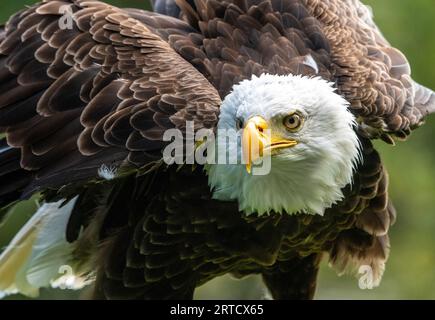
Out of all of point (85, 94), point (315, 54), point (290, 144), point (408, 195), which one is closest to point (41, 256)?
point (85, 94)

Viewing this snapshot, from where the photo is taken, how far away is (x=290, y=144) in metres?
5.72

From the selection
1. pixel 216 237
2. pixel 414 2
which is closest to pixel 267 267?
pixel 216 237

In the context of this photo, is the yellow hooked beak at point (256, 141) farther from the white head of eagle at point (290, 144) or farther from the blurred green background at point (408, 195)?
the blurred green background at point (408, 195)

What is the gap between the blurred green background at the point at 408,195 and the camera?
9594mm

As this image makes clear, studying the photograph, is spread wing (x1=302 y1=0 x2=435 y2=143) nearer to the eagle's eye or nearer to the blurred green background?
the eagle's eye

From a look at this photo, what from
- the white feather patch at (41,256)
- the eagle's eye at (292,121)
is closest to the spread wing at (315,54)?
the eagle's eye at (292,121)

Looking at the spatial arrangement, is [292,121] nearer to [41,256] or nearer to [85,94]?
[85,94]

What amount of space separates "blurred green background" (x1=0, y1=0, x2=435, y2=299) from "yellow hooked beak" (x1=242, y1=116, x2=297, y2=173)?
3957 mm

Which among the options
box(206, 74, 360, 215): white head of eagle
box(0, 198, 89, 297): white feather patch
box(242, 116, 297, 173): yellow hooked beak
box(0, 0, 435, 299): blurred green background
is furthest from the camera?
box(0, 0, 435, 299): blurred green background

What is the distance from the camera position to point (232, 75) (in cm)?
611

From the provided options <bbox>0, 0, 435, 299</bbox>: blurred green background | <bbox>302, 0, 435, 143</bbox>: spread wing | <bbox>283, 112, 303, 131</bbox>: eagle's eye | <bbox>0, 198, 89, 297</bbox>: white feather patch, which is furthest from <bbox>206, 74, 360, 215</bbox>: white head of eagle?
<bbox>0, 0, 435, 299</bbox>: blurred green background

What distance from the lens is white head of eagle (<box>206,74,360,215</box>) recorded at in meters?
5.64
